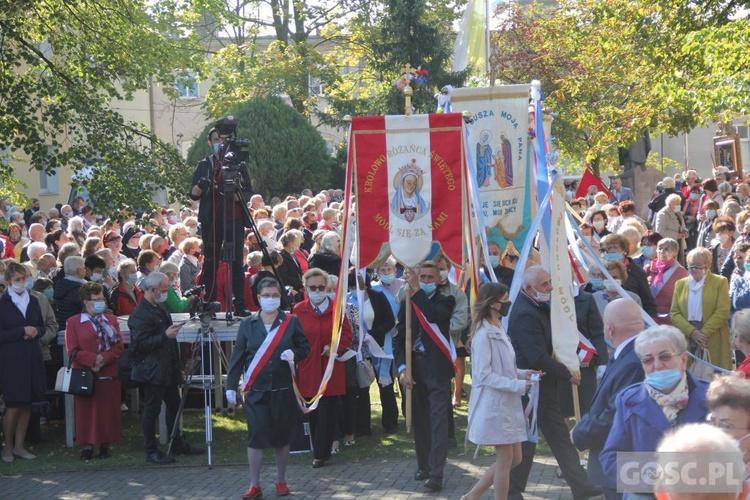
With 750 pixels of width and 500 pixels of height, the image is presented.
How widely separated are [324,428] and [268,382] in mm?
1371

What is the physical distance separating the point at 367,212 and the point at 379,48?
1830cm

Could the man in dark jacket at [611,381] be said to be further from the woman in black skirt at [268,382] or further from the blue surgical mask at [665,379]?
the woman in black skirt at [268,382]

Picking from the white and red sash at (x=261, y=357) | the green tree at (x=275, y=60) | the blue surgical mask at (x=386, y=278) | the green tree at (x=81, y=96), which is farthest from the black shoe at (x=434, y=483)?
the green tree at (x=275, y=60)

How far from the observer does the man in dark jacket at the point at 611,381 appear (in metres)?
6.32

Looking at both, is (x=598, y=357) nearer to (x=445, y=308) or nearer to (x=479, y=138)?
(x=445, y=308)

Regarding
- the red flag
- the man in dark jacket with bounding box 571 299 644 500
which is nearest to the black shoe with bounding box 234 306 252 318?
the man in dark jacket with bounding box 571 299 644 500

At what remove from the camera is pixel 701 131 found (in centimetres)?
6228

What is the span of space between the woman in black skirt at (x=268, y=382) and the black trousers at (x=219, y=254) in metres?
1.94

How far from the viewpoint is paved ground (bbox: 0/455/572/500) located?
977 centimetres

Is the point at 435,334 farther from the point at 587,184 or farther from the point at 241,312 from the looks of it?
the point at 587,184

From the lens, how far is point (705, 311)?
1159 cm

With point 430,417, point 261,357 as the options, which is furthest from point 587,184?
point 261,357

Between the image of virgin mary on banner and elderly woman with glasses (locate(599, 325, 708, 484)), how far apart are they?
6318 millimetres

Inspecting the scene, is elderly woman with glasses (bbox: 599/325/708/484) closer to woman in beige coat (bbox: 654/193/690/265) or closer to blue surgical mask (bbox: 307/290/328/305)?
blue surgical mask (bbox: 307/290/328/305)
